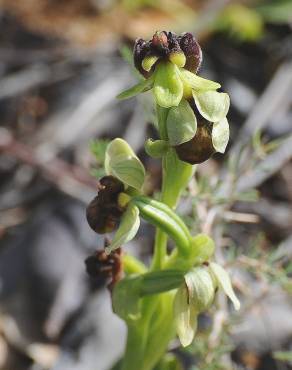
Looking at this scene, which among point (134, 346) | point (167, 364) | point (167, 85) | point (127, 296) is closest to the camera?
point (167, 85)

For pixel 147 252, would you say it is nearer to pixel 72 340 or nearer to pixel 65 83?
pixel 72 340

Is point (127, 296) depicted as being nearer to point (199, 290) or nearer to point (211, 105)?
point (199, 290)

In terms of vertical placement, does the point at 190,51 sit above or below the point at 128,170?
above

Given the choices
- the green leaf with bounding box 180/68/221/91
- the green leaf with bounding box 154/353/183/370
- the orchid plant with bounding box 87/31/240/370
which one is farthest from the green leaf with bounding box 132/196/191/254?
the green leaf with bounding box 154/353/183/370

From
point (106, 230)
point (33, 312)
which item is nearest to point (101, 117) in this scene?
point (33, 312)

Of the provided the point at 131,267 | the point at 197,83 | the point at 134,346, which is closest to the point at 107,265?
the point at 131,267

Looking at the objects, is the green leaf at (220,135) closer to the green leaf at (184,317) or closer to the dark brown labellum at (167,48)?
the dark brown labellum at (167,48)
